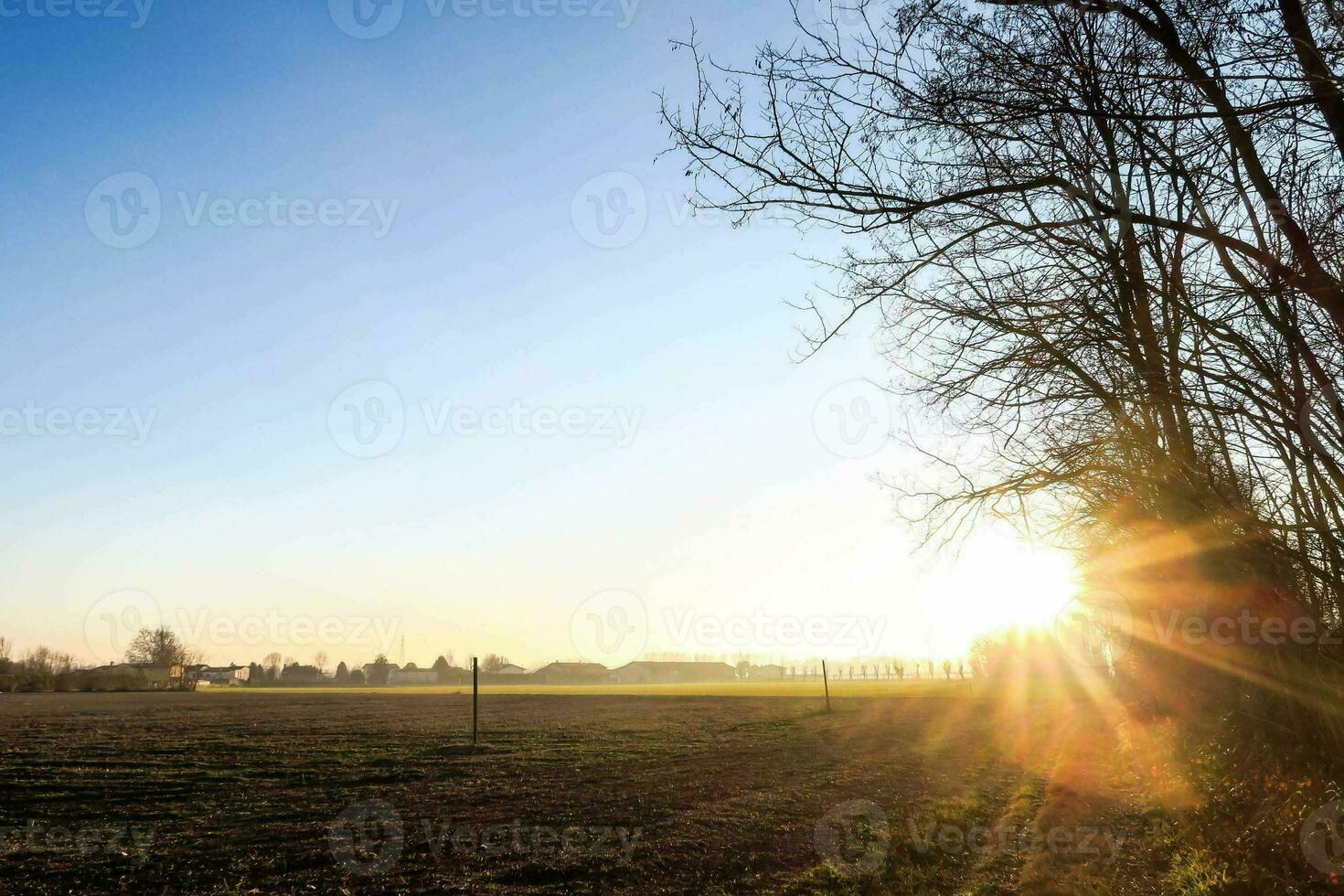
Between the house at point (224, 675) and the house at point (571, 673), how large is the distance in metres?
51.6

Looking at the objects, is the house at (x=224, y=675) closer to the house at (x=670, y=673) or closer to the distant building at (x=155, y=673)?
the distant building at (x=155, y=673)

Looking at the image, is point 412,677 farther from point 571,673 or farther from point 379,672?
point 571,673

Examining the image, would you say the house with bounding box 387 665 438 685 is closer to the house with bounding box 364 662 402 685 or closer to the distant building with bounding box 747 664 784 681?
the house with bounding box 364 662 402 685

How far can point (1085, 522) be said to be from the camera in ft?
47.3

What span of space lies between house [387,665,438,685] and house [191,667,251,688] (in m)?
25.0

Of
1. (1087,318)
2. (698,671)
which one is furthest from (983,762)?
(698,671)

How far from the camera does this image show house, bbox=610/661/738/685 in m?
160

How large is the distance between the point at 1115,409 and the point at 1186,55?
4.24m

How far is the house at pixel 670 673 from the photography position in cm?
16039

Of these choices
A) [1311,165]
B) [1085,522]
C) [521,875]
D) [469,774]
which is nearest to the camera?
[1311,165]

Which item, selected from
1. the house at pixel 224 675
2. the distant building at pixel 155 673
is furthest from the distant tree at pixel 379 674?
the distant building at pixel 155 673

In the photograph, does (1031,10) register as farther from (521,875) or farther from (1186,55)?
(521,875)

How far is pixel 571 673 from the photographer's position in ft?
505

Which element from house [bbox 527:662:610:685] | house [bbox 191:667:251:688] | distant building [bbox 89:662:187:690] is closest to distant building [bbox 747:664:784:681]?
house [bbox 527:662:610:685]
